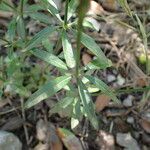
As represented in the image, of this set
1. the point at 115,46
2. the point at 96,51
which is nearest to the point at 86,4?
the point at 96,51

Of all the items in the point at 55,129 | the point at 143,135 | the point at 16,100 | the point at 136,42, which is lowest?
the point at 143,135

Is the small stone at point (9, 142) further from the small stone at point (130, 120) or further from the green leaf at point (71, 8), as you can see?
the green leaf at point (71, 8)

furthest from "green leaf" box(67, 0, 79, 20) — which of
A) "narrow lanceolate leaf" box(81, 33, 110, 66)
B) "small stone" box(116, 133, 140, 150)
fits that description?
"small stone" box(116, 133, 140, 150)

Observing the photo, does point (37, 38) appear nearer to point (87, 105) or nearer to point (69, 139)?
point (87, 105)

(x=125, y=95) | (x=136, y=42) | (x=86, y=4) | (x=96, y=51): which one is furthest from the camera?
(x=136, y=42)

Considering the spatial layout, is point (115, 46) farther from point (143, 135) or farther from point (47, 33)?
point (47, 33)

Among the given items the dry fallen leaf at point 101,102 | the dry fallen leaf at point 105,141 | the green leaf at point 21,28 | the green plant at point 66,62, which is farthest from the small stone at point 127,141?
the green leaf at point 21,28
